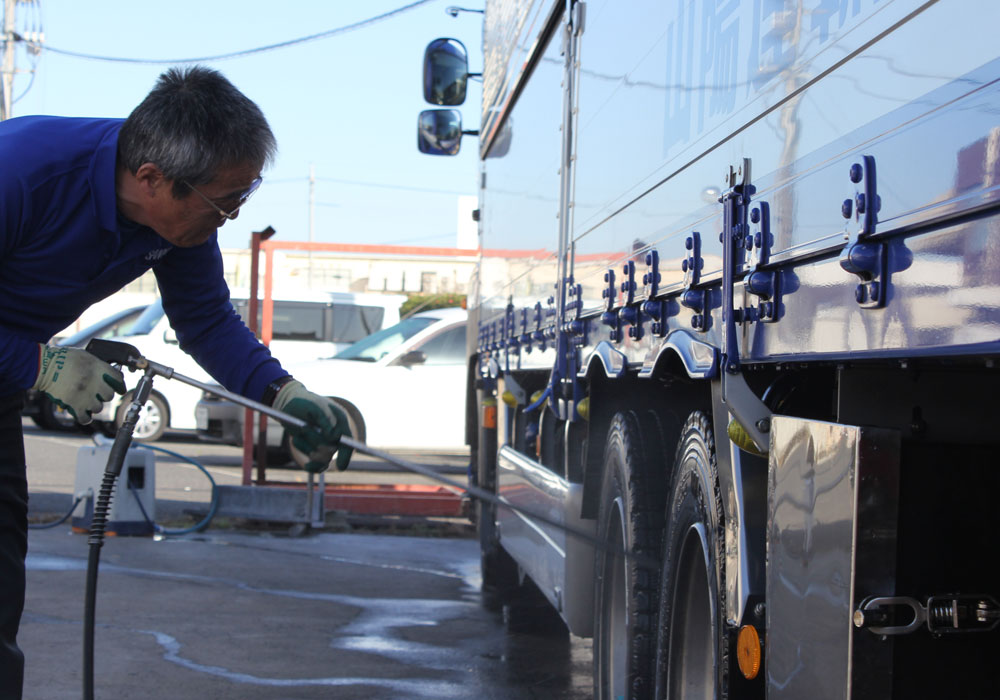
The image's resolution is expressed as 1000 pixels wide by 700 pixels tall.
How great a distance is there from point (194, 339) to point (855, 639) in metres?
2.27

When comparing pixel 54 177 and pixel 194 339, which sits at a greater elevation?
pixel 54 177

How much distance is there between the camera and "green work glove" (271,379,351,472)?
3021mm

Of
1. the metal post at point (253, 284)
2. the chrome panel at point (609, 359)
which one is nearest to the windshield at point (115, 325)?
the metal post at point (253, 284)

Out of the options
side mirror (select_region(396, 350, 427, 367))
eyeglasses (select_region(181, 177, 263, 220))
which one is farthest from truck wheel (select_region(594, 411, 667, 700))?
side mirror (select_region(396, 350, 427, 367))

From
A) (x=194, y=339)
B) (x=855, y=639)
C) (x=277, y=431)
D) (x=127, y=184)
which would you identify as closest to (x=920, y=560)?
(x=855, y=639)

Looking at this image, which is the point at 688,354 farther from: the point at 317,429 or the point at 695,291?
the point at 317,429

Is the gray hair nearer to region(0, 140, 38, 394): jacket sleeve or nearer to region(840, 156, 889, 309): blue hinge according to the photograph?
region(0, 140, 38, 394): jacket sleeve

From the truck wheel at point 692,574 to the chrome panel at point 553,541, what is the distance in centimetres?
64

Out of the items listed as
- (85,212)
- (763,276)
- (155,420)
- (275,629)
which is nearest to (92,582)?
(85,212)

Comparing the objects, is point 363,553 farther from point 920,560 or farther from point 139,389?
point 920,560

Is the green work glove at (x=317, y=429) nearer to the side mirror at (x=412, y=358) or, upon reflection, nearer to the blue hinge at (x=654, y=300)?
the blue hinge at (x=654, y=300)

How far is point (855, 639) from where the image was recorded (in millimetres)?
1700

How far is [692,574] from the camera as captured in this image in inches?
110

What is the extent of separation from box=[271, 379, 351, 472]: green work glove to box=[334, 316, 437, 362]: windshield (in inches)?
429
